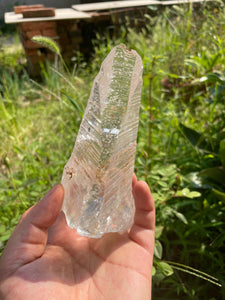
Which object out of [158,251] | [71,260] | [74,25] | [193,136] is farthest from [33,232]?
[74,25]

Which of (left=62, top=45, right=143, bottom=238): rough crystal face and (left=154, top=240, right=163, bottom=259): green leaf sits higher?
(left=62, top=45, right=143, bottom=238): rough crystal face

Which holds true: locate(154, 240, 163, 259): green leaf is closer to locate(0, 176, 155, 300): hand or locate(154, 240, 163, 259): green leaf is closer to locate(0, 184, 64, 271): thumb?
locate(0, 176, 155, 300): hand

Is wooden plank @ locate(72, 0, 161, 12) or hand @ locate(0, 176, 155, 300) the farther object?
wooden plank @ locate(72, 0, 161, 12)

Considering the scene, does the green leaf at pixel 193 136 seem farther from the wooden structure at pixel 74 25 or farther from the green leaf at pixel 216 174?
the wooden structure at pixel 74 25

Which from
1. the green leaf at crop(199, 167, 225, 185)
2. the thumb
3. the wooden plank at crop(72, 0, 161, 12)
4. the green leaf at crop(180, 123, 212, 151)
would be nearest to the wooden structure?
the wooden plank at crop(72, 0, 161, 12)

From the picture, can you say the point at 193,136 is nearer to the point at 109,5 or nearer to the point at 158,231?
the point at 158,231

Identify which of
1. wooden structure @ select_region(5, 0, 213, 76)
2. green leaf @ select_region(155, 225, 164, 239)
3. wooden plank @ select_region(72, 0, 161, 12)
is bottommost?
green leaf @ select_region(155, 225, 164, 239)
